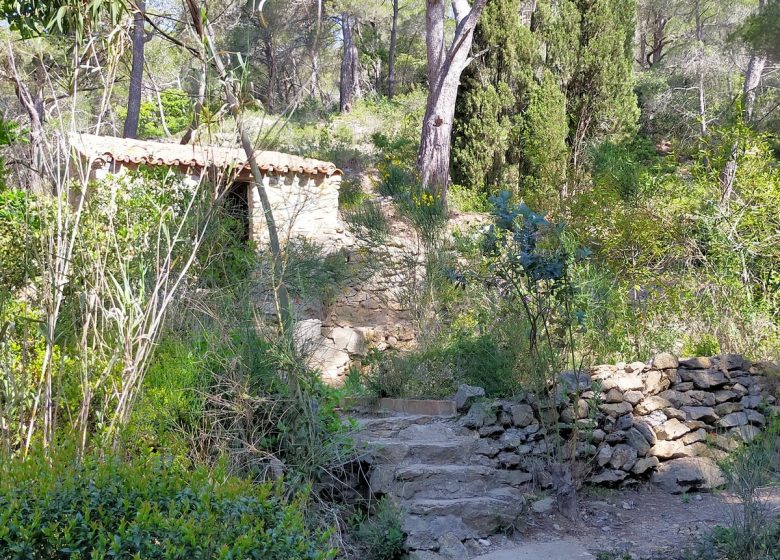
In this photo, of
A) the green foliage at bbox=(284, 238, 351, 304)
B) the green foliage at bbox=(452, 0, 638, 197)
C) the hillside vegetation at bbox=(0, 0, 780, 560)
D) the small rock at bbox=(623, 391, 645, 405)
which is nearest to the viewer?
the hillside vegetation at bbox=(0, 0, 780, 560)

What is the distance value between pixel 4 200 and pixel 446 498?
19.7 ft

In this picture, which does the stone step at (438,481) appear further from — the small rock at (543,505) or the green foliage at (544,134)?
the green foliage at (544,134)

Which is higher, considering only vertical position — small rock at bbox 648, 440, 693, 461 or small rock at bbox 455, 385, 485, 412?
small rock at bbox 455, 385, 485, 412

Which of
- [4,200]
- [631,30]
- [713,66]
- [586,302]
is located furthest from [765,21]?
[713,66]

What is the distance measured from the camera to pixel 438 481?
17.7ft

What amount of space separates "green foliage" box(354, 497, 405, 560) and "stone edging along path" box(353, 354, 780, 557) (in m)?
0.13

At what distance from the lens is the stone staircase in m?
4.95

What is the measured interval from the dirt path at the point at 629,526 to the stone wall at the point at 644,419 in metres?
0.20

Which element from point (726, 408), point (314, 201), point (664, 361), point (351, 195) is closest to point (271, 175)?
point (314, 201)

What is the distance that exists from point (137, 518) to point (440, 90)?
1127cm

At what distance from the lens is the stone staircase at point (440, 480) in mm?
4949

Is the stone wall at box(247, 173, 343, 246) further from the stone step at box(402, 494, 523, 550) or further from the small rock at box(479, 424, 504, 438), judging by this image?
the stone step at box(402, 494, 523, 550)

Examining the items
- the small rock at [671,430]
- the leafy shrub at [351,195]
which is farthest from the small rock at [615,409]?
the leafy shrub at [351,195]

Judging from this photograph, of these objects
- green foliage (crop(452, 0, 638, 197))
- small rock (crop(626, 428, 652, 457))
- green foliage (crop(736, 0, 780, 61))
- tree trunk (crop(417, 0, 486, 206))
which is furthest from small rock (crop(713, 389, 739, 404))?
green foliage (crop(452, 0, 638, 197))
